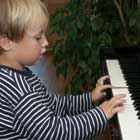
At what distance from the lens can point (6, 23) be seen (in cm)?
138

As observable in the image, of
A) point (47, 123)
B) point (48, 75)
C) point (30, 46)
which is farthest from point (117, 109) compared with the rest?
point (48, 75)

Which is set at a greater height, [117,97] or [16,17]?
[16,17]

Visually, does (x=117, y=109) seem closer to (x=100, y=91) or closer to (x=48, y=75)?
(x=100, y=91)

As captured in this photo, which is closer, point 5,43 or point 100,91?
point 5,43

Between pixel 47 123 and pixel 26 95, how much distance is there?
4.5 inches

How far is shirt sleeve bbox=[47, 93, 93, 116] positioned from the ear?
38cm

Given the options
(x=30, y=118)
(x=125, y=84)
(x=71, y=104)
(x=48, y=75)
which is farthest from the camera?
(x=48, y=75)

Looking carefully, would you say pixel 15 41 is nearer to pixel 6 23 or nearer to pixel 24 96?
pixel 6 23

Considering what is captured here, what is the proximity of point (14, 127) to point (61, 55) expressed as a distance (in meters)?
1.14

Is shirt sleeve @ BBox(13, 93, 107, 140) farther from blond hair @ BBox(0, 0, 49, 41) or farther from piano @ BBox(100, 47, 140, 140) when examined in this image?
blond hair @ BBox(0, 0, 49, 41)

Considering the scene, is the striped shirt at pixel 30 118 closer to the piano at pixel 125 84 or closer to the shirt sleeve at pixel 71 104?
the piano at pixel 125 84

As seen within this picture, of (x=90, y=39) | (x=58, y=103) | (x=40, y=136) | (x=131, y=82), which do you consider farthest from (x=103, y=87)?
(x=90, y=39)

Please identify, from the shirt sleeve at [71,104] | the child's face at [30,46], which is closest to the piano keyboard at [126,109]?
the shirt sleeve at [71,104]

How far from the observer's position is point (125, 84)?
1631 mm
